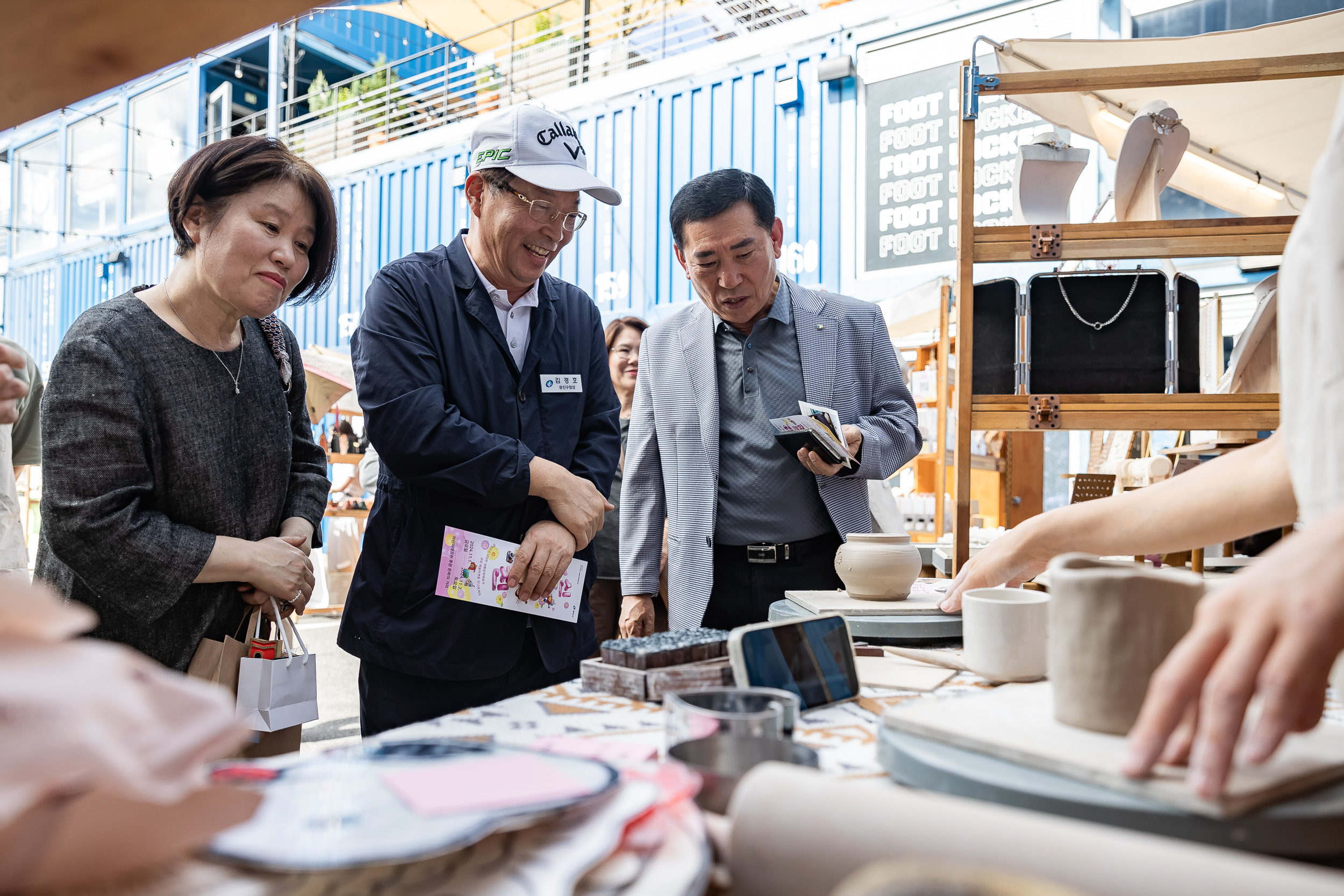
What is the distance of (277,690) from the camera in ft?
5.55

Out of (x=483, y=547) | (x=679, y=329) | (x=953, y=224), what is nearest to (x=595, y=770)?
(x=483, y=547)

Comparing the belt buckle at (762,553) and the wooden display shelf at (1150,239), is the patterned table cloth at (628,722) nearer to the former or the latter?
the belt buckle at (762,553)

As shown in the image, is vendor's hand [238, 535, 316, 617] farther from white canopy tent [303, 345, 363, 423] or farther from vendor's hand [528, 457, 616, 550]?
white canopy tent [303, 345, 363, 423]

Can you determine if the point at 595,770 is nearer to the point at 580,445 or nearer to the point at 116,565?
the point at 116,565

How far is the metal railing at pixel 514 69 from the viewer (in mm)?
9203

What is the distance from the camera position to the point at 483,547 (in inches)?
70.5

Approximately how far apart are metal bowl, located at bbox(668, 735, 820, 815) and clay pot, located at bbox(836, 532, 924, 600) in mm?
774

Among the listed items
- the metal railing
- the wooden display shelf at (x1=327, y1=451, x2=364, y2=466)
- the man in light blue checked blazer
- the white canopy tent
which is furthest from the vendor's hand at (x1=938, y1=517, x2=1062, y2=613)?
the metal railing

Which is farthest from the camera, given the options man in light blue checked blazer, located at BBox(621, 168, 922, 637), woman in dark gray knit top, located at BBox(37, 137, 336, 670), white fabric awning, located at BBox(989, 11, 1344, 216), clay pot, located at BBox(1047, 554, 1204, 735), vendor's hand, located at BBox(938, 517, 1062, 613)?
white fabric awning, located at BBox(989, 11, 1344, 216)

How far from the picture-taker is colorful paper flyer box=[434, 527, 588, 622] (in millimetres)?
1761

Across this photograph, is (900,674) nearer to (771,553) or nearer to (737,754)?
(737,754)

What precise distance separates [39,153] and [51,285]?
2.87 m

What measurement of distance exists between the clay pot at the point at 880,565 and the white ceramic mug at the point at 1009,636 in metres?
0.36

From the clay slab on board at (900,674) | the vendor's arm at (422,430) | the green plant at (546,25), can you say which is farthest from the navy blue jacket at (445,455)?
the green plant at (546,25)
